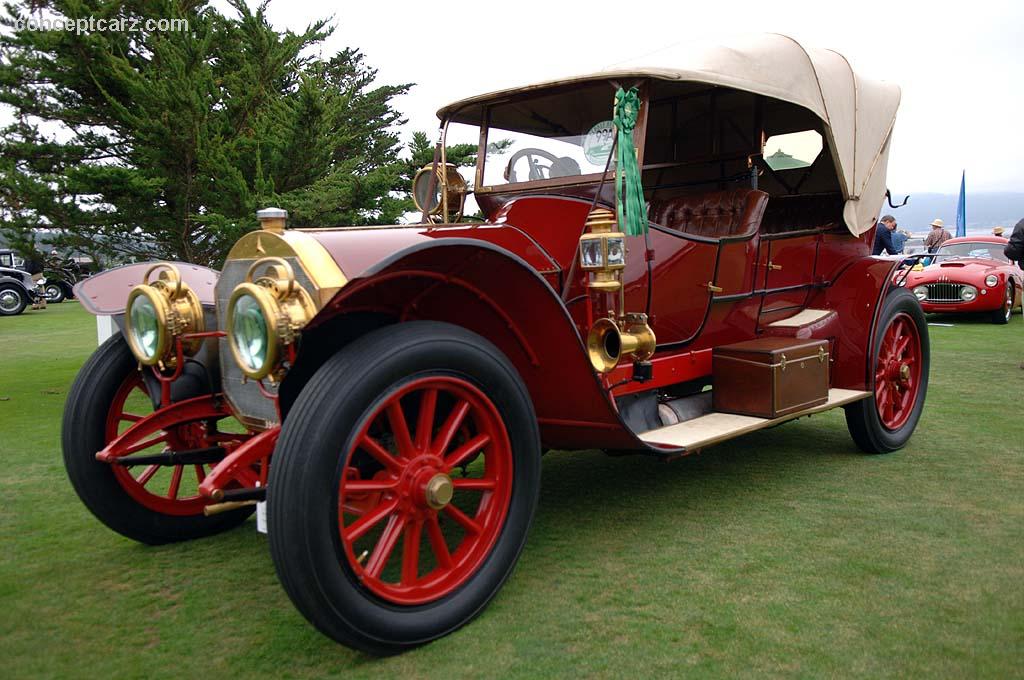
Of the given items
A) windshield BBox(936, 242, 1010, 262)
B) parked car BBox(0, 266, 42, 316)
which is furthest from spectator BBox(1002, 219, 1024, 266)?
parked car BBox(0, 266, 42, 316)

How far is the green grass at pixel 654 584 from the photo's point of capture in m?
2.25

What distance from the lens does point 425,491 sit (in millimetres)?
2418

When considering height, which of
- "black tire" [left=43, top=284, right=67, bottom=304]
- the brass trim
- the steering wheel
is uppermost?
A: the steering wheel

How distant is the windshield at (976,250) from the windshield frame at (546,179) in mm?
11457

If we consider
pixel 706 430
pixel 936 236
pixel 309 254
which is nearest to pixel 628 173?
pixel 706 430

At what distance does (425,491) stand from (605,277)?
3.59 ft

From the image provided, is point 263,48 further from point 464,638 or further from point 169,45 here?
point 464,638

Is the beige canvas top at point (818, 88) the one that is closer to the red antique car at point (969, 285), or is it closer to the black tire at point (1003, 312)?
the red antique car at point (969, 285)

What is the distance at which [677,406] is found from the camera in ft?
12.2

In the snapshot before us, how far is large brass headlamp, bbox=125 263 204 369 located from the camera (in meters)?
2.78

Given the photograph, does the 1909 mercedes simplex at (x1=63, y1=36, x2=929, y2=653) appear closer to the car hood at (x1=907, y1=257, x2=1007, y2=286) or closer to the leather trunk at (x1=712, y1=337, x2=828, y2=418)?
the leather trunk at (x1=712, y1=337, x2=828, y2=418)

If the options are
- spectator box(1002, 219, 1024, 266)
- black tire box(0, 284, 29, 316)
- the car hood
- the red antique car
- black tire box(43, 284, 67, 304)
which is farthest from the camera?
black tire box(43, 284, 67, 304)

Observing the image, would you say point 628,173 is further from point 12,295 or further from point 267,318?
point 12,295

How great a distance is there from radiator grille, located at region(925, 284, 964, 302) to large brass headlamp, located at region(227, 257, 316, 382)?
11681mm
